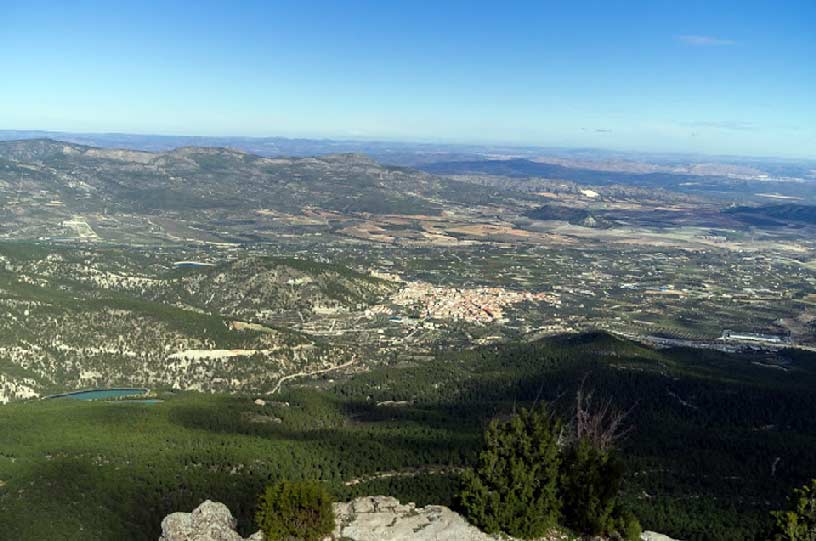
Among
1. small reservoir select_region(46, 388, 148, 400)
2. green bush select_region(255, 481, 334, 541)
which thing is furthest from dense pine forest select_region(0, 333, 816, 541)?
green bush select_region(255, 481, 334, 541)

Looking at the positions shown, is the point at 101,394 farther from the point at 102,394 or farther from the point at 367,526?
the point at 367,526

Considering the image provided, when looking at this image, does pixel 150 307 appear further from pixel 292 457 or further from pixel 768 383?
pixel 768 383

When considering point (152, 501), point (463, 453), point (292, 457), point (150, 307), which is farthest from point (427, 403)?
point (150, 307)

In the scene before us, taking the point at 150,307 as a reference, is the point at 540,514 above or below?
above

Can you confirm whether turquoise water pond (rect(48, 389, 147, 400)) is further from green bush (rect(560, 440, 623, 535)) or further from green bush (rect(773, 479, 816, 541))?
green bush (rect(773, 479, 816, 541))

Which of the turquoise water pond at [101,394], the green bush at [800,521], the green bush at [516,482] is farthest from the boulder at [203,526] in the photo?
the turquoise water pond at [101,394]
